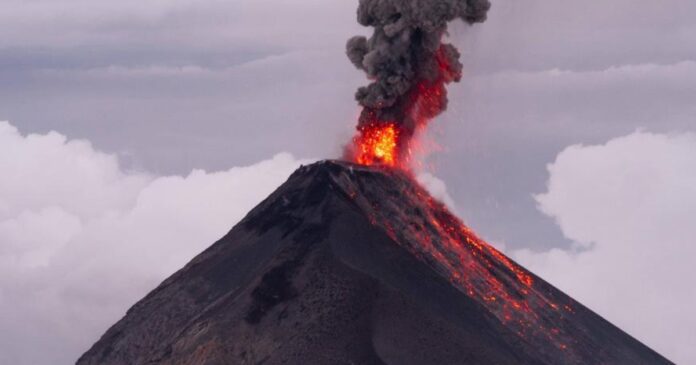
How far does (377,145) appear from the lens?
111m

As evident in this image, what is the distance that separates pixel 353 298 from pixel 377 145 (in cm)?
1988

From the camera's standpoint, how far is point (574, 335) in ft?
346

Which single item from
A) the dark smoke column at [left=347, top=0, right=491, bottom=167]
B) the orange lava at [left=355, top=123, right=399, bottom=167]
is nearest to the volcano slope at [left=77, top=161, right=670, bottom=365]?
the orange lava at [left=355, top=123, right=399, bottom=167]

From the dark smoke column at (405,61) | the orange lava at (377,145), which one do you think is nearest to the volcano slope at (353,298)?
the orange lava at (377,145)

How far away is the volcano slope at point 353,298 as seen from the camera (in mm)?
91250

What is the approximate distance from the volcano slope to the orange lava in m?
1.95

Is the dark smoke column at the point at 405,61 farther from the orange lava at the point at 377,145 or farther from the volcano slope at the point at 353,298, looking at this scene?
the volcano slope at the point at 353,298

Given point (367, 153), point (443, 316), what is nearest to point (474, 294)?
point (443, 316)

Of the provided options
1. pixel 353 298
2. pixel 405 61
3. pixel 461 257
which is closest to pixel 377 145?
pixel 405 61

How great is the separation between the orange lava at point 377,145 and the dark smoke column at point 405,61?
A: 0.09 metres

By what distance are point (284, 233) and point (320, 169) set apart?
6.25m

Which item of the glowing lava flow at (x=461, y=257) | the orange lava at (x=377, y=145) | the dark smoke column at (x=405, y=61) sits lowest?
the glowing lava flow at (x=461, y=257)

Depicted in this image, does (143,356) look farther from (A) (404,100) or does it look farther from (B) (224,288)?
(A) (404,100)

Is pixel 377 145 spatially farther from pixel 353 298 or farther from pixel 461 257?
pixel 353 298
